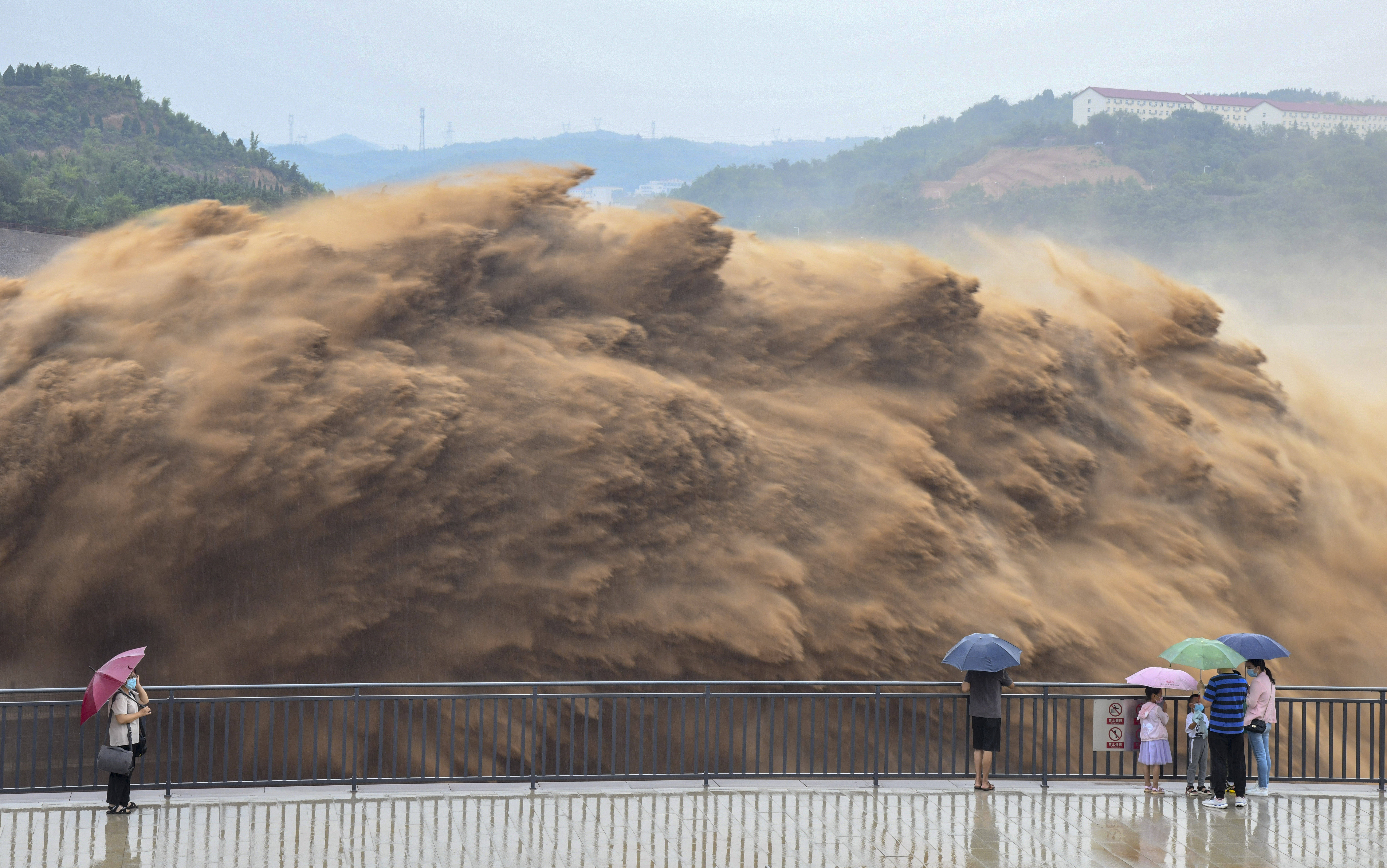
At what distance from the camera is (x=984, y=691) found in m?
12.7

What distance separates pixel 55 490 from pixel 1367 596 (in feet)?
70.7

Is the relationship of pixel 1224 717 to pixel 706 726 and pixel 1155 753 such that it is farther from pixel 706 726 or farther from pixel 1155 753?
pixel 706 726

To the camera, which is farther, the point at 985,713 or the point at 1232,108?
the point at 1232,108

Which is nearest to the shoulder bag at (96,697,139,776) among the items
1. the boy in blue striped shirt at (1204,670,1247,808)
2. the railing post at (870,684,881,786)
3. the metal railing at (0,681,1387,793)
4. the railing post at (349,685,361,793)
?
the metal railing at (0,681,1387,793)

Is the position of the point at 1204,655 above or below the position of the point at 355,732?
above

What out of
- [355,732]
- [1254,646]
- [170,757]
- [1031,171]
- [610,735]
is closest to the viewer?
[355,732]

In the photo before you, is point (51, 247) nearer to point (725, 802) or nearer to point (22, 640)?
point (22, 640)

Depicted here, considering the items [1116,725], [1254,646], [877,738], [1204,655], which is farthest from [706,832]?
[1254,646]

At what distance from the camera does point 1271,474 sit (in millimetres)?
22375

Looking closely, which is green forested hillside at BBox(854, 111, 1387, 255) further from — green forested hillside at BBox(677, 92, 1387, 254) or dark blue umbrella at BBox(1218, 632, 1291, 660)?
dark blue umbrella at BBox(1218, 632, 1291, 660)

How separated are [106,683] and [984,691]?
333 inches

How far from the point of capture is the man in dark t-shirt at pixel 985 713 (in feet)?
41.7

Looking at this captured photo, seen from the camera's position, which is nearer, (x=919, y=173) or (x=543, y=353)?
(x=543, y=353)

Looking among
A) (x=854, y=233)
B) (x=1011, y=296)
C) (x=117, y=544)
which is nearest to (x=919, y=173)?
(x=854, y=233)
